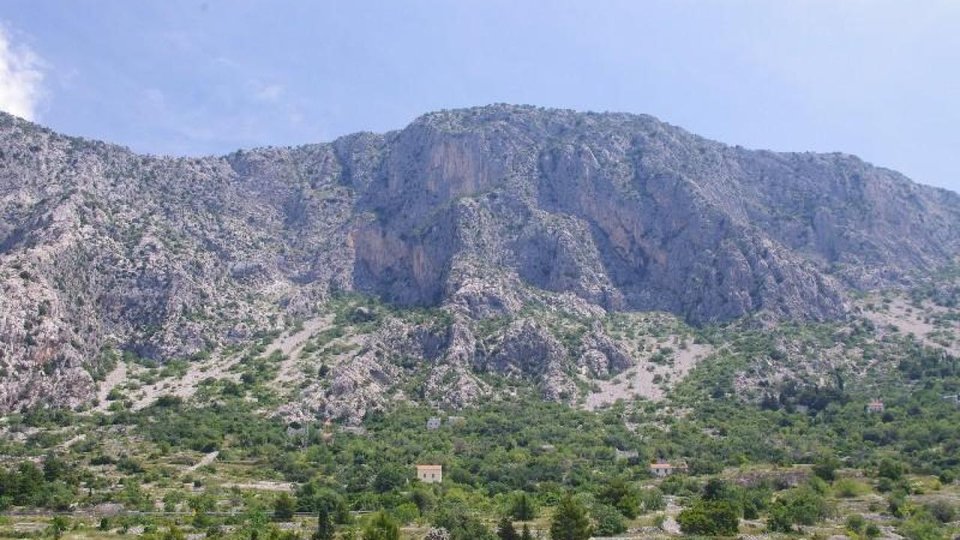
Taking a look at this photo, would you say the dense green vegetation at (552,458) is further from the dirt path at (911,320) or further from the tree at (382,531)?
the dirt path at (911,320)

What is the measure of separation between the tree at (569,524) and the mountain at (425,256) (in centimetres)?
6924

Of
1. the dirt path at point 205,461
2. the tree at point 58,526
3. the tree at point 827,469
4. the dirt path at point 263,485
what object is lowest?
the dirt path at point 263,485

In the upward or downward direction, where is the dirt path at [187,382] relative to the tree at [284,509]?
upward

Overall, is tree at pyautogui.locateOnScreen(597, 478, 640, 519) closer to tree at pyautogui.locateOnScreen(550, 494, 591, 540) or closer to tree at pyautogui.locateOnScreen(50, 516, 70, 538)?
tree at pyautogui.locateOnScreen(550, 494, 591, 540)

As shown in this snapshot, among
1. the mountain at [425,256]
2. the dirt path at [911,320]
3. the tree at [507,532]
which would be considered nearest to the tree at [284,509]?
the tree at [507,532]

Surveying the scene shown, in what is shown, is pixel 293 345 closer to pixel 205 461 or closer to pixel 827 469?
pixel 205 461

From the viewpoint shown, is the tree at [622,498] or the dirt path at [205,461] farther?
the dirt path at [205,461]

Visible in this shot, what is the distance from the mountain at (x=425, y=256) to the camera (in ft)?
433

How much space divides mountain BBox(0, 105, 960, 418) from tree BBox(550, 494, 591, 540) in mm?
69244

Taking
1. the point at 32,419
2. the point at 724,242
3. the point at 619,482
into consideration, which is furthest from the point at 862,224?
the point at 32,419

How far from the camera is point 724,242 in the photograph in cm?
16400

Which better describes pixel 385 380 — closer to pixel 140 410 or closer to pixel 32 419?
pixel 140 410

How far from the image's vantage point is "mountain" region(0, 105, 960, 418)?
433 feet

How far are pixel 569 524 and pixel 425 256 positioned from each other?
384 ft
